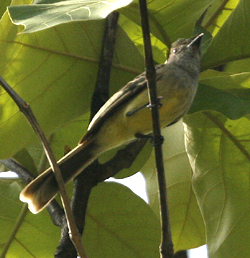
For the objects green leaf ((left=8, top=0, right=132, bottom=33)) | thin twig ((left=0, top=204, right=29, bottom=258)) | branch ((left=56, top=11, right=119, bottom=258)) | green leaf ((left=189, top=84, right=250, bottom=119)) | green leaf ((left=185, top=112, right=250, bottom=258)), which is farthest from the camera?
thin twig ((left=0, top=204, right=29, bottom=258))

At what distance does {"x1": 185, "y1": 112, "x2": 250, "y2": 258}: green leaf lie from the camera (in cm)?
260

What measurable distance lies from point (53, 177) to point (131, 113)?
493mm

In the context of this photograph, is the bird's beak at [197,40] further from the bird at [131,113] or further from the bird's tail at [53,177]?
the bird's tail at [53,177]

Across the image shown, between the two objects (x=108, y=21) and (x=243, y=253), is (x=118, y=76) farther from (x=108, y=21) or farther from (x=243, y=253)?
(x=243, y=253)

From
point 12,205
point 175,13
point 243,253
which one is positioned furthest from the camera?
point 12,205

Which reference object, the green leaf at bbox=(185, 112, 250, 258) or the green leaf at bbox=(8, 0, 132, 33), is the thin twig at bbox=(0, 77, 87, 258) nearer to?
the green leaf at bbox=(8, 0, 132, 33)

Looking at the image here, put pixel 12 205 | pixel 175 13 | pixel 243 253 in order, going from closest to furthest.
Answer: pixel 175 13
pixel 243 253
pixel 12 205

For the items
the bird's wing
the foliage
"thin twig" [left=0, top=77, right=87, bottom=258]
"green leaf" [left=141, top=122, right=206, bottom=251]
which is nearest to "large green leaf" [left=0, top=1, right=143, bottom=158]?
the foliage

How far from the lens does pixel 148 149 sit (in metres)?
2.82

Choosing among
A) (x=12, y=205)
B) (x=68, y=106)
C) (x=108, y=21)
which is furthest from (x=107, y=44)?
(x=12, y=205)

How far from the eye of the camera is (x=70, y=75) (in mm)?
2486

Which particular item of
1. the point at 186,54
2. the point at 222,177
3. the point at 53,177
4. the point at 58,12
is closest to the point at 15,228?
the point at 53,177

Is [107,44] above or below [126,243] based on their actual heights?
above

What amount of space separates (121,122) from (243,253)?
2.94ft
